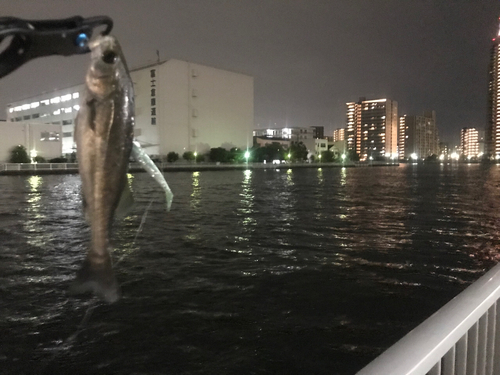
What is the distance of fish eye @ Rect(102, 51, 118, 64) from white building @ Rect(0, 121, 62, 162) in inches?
2606

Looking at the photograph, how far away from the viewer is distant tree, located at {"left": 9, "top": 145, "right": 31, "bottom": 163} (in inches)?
2318

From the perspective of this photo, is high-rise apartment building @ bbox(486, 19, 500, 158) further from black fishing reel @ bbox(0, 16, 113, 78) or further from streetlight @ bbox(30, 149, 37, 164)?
black fishing reel @ bbox(0, 16, 113, 78)

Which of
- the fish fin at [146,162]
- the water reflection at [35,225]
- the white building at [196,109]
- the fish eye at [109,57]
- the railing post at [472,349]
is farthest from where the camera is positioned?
the white building at [196,109]

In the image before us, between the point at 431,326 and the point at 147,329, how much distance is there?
231 inches

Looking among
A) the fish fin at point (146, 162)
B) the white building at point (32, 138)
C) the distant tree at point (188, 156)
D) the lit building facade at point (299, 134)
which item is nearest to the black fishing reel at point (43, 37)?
the fish fin at point (146, 162)

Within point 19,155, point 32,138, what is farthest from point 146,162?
point 32,138

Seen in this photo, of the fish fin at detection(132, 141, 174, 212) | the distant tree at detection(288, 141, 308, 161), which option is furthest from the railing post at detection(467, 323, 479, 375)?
the distant tree at detection(288, 141, 308, 161)

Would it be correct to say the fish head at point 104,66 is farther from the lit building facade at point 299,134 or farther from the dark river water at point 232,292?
the lit building facade at point 299,134

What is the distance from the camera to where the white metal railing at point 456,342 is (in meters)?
1.62

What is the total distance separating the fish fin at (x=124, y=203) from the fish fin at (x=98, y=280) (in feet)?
0.79

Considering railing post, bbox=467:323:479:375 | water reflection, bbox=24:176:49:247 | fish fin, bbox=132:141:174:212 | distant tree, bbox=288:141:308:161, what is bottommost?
water reflection, bbox=24:176:49:247

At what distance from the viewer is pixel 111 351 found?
20.6ft

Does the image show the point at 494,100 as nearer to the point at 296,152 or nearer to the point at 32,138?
the point at 296,152

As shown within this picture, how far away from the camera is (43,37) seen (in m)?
1.62
